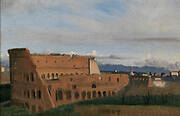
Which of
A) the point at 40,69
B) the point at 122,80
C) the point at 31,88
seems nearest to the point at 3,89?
the point at 40,69

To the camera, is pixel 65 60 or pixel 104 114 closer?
pixel 104 114

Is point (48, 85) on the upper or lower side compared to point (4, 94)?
upper

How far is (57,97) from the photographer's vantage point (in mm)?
30594

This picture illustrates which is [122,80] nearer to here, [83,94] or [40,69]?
[83,94]

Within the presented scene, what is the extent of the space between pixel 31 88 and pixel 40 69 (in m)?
9.30

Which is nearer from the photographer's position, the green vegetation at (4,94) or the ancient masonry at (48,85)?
the ancient masonry at (48,85)

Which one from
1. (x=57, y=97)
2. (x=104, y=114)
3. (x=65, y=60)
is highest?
(x=65, y=60)

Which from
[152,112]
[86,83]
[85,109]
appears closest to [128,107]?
[152,112]

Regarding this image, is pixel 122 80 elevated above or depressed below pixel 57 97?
above

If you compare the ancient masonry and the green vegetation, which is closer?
the ancient masonry

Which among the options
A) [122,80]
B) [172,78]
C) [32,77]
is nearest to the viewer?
[32,77]

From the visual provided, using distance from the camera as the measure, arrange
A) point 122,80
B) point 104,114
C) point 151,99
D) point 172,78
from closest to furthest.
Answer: point 104,114
point 151,99
point 122,80
point 172,78

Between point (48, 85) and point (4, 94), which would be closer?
point (48, 85)

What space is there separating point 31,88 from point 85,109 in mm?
19932
